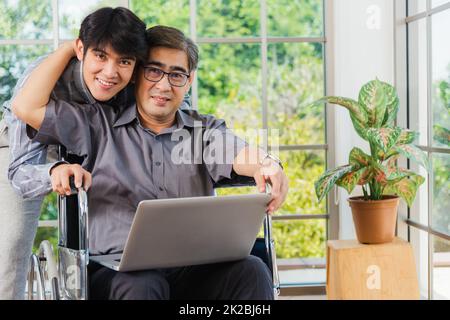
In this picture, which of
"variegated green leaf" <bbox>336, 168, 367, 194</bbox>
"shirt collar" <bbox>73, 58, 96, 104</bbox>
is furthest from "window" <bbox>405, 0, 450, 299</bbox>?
"shirt collar" <bbox>73, 58, 96, 104</bbox>

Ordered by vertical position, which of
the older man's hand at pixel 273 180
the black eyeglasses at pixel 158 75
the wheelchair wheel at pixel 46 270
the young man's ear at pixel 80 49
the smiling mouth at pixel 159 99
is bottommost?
the wheelchair wheel at pixel 46 270

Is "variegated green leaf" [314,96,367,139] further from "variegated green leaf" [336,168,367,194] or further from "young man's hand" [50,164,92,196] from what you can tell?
"young man's hand" [50,164,92,196]

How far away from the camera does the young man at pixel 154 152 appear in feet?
6.97

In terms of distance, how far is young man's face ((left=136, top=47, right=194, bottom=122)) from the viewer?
7.71 feet

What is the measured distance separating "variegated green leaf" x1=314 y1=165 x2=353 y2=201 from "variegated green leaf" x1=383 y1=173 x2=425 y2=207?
22 cm

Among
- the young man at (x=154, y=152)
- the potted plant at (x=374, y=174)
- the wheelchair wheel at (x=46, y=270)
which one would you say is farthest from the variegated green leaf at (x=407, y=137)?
the wheelchair wheel at (x=46, y=270)

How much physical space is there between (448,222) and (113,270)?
6.00 feet

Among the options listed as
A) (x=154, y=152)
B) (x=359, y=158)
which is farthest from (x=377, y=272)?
(x=154, y=152)

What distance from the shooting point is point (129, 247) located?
6.22ft

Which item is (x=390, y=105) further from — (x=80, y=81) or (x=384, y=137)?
(x=80, y=81)

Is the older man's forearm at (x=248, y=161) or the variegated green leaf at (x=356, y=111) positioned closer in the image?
the older man's forearm at (x=248, y=161)

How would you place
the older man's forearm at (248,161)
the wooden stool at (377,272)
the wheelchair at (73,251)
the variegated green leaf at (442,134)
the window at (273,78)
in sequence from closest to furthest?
the wheelchair at (73,251) → the older man's forearm at (248,161) → the variegated green leaf at (442,134) → the wooden stool at (377,272) → the window at (273,78)

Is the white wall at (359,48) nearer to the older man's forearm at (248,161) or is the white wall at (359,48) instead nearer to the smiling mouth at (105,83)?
the older man's forearm at (248,161)

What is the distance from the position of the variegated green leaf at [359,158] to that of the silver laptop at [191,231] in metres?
1.43
